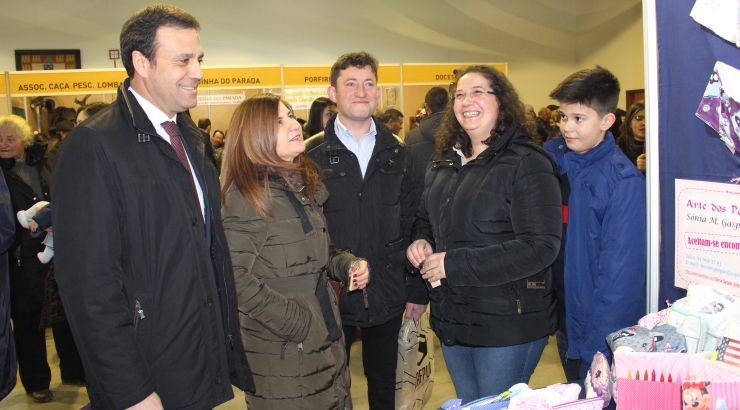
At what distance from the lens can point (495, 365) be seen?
191 cm

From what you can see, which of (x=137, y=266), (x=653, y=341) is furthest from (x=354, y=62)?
(x=653, y=341)

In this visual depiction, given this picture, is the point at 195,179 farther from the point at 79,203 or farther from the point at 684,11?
the point at 684,11

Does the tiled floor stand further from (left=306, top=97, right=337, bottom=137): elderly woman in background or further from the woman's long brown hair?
the woman's long brown hair

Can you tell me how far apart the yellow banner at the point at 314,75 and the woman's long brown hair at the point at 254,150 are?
6294 millimetres

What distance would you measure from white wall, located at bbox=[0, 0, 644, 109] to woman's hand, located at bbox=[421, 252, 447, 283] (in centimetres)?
880

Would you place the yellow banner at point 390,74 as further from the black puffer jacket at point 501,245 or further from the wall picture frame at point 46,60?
the black puffer jacket at point 501,245

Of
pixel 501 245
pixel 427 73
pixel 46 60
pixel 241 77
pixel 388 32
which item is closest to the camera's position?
pixel 501 245

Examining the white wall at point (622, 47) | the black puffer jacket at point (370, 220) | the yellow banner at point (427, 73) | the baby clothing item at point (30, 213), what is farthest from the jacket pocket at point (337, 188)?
the white wall at point (622, 47)

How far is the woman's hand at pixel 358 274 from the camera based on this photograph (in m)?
2.10

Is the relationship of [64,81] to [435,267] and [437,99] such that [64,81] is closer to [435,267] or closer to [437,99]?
[437,99]

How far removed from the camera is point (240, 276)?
1799 mm

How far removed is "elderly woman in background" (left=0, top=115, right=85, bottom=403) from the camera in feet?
11.4

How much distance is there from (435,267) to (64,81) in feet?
24.4

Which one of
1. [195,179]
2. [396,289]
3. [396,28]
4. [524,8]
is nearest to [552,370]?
[396,289]
